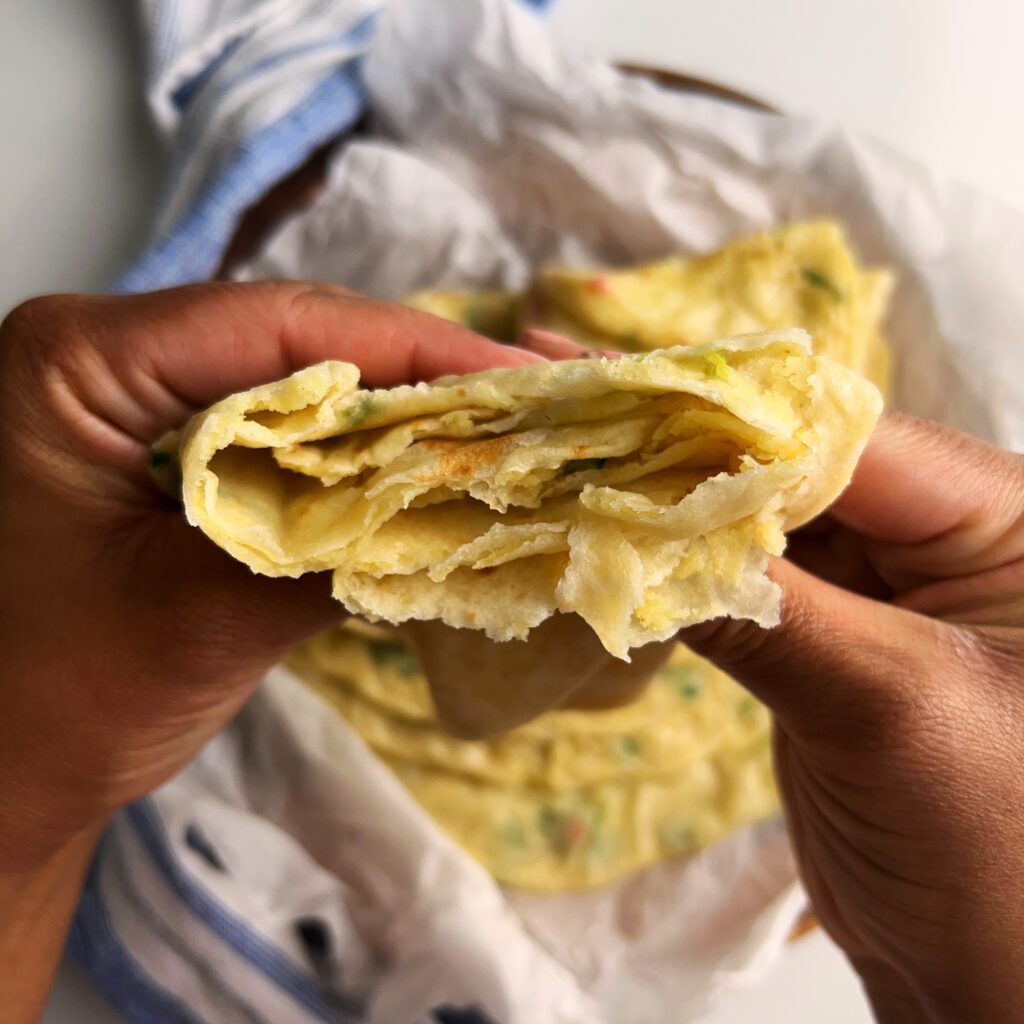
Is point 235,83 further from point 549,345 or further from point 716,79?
point 716,79

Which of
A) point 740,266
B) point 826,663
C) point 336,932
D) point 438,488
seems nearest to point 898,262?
point 740,266

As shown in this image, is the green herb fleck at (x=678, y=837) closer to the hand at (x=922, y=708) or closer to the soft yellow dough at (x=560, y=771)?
the soft yellow dough at (x=560, y=771)

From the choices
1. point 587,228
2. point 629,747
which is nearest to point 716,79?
point 587,228

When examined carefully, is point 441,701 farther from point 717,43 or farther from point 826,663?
point 717,43

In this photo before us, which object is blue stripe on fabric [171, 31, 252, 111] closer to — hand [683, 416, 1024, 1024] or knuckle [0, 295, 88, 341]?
knuckle [0, 295, 88, 341]

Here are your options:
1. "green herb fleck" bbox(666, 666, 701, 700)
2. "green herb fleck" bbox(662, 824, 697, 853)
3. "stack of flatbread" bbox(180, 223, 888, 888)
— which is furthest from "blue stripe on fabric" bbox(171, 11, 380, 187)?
"green herb fleck" bbox(662, 824, 697, 853)

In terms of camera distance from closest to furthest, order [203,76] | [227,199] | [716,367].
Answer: [716,367], [227,199], [203,76]
